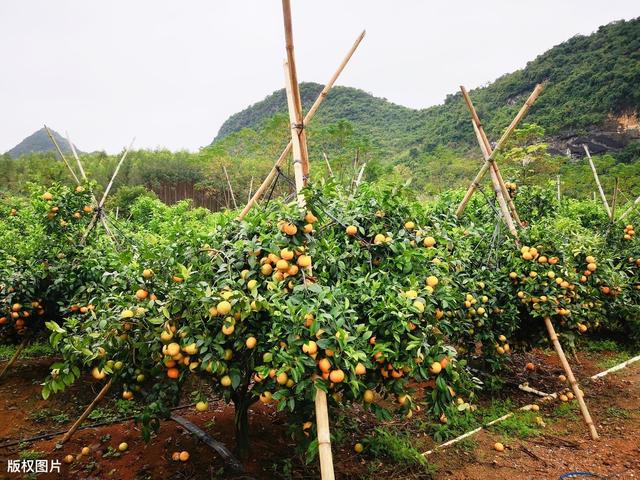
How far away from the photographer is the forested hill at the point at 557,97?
95.0 feet

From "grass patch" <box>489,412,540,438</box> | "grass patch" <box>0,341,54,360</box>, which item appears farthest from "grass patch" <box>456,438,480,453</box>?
"grass patch" <box>0,341,54,360</box>

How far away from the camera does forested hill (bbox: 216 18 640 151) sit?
2897 centimetres

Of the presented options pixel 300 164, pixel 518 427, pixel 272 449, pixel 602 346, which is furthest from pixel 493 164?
pixel 602 346

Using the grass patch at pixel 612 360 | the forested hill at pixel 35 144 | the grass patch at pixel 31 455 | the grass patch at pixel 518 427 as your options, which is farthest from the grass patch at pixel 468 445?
the forested hill at pixel 35 144

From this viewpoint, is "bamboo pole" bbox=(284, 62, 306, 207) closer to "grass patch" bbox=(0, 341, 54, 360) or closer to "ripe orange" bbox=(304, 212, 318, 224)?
"ripe orange" bbox=(304, 212, 318, 224)

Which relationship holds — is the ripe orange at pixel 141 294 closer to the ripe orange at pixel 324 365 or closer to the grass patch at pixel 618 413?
the ripe orange at pixel 324 365

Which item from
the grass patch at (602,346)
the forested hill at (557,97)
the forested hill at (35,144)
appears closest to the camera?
the grass patch at (602,346)

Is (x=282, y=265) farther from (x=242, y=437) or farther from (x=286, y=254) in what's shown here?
(x=242, y=437)

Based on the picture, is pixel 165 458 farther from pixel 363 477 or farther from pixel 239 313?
pixel 239 313

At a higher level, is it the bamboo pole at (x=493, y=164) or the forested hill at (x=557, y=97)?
the forested hill at (x=557, y=97)

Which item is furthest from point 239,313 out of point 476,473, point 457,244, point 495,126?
point 495,126

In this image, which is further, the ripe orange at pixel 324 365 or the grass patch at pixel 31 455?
the grass patch at pixel 31 455

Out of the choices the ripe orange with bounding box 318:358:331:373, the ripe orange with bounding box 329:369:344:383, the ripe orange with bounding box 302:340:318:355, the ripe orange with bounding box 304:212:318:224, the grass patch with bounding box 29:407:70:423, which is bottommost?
the grass patch with bounding box 29:407:70:423

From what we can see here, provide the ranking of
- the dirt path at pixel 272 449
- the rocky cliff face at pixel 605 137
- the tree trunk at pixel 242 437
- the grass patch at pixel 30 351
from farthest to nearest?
the rocky cliff face at pixel 605 137 → the grass patch at pixel 30 351 → the dirt path at pixel 272 449 → the tree trunk at pixel 242 437
